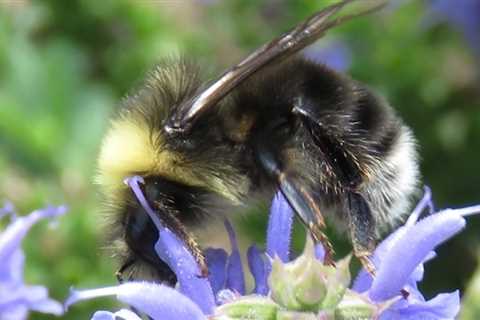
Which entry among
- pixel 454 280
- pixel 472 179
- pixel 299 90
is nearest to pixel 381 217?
pixel 299 90

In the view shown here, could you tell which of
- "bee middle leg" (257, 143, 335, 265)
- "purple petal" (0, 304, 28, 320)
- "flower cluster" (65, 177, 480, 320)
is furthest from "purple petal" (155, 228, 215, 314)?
"purple petal" (0, 304, 28, 320)

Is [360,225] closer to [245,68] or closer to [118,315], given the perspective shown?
[245,68]

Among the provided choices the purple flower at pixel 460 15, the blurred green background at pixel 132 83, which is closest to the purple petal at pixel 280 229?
the blurred green background at pixel 132 83

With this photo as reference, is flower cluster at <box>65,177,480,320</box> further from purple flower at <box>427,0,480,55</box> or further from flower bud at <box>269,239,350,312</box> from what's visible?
purple flower at <box>427,0,480,55</box>

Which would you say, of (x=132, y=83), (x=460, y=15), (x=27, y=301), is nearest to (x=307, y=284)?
(x=27, y=301)

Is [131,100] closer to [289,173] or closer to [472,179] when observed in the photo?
[289,173]
